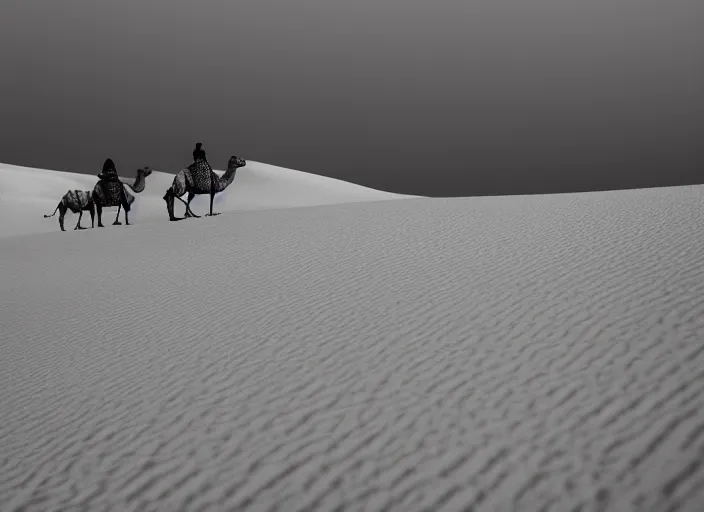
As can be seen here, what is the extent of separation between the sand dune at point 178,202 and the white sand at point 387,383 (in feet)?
51.0

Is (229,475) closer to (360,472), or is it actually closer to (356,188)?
(360,472)

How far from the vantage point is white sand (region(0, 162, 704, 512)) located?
179cm

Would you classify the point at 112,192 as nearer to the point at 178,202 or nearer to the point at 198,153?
the point at 198,153

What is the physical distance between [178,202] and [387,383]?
23008 millimetres

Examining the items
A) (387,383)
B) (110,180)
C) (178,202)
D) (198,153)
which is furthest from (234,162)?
(178,202)

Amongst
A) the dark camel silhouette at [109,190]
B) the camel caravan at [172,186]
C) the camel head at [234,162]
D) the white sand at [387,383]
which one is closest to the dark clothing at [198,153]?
the camel caravan at [172,186]

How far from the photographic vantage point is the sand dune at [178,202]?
65.6 feet

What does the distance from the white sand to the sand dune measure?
15553mm

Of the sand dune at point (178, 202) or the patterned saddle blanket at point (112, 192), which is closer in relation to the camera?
the patterned saddle blanket at point (112, 192)

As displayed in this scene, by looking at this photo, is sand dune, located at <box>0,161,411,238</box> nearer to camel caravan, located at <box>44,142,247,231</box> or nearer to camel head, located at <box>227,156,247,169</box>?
camel caravan, located at <box>44,142,247,231</box>

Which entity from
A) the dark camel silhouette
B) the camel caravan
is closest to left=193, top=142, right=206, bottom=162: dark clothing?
the camel caravan

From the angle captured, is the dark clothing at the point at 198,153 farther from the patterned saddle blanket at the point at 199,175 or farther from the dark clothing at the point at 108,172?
the dark clothing at the point at 108,172

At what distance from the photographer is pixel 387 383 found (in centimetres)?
254

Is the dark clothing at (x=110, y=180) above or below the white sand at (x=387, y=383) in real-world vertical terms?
above
